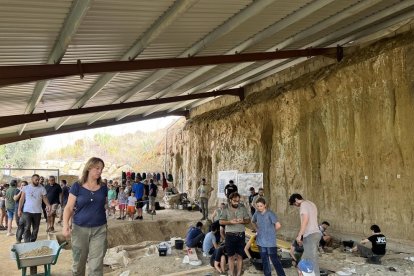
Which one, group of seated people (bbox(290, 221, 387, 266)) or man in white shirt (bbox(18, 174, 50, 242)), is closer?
group of seated people (bbox(290, 221, 387, 266))

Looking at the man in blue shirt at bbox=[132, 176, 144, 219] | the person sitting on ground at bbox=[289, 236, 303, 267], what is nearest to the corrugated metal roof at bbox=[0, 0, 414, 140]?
the person sitting on ground at bbox=[289, 236, 303, 267]

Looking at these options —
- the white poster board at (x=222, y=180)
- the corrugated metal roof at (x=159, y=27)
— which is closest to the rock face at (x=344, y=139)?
the white poster board at (x=222, y=180)

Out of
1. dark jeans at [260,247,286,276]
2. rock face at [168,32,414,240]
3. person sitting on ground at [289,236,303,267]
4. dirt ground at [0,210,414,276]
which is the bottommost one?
dirt ground at [0,210,414,276]

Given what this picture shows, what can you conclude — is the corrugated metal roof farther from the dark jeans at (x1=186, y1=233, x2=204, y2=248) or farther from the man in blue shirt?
the man in blue shirt

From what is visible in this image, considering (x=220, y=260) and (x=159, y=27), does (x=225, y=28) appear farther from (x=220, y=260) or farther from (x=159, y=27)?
(x=220, y=260)

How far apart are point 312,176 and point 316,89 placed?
3268 millimetres

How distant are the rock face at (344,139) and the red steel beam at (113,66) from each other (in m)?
1.96

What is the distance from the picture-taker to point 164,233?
54.8ft

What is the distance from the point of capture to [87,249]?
4.59 meters

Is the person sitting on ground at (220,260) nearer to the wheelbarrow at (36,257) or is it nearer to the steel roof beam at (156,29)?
the wheelbarrow at (36,257)

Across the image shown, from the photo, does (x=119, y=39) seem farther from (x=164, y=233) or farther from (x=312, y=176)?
(x=164, y=233)

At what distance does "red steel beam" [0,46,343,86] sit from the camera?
8.38 meters

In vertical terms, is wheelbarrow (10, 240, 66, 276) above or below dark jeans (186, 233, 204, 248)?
above

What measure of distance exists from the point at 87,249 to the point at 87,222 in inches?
14.0
